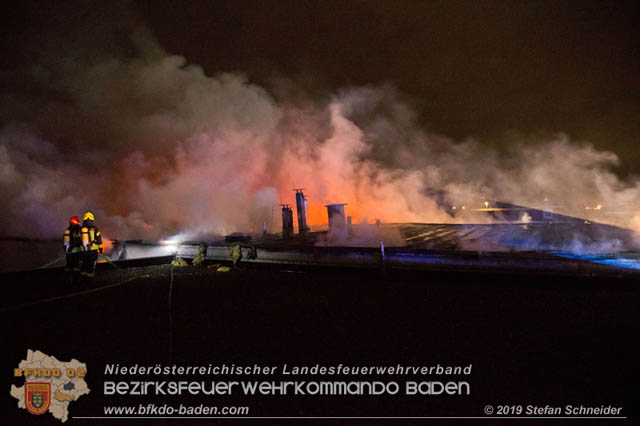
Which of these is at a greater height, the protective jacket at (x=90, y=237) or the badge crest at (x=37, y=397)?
the protective jacket at (x=90, y=237)

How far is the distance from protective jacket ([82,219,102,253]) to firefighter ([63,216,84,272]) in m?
0.18

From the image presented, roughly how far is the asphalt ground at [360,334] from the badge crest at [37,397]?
0.36 feet

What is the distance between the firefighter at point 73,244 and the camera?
26.5ft

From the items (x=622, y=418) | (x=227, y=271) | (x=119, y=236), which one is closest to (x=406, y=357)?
(x=622, y=418)

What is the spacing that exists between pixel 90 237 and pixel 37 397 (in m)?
6.01

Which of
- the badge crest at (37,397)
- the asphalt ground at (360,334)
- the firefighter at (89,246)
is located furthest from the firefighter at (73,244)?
the badge crest at (37,397)

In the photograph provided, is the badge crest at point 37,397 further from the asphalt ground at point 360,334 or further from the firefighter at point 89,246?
the firefighter at point 89,246

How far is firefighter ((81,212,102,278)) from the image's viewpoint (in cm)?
810

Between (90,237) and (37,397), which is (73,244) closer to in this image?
(90,237)

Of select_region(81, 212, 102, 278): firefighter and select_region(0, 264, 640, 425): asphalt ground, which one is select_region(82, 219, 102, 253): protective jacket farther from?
select_region(0, 264, 640, 425): asphalt ground

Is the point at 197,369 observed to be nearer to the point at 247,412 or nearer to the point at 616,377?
the point at 247,412

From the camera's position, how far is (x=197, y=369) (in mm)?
3615

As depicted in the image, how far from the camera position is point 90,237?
8.15 meters

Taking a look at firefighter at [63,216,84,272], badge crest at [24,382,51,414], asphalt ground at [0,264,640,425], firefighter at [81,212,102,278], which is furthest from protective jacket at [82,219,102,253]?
badge crest at [24,382,51,414]
